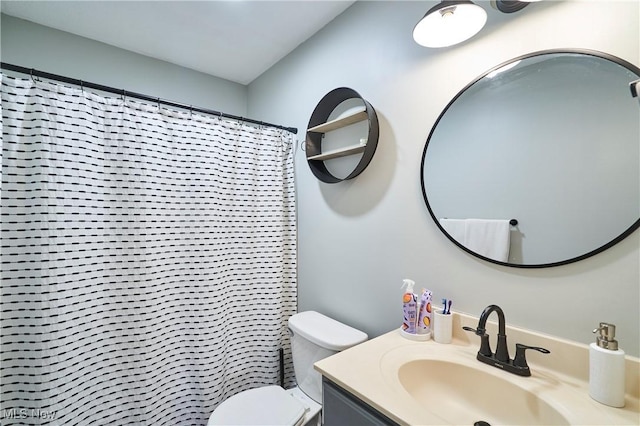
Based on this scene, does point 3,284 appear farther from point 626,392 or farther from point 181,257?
point 626,392

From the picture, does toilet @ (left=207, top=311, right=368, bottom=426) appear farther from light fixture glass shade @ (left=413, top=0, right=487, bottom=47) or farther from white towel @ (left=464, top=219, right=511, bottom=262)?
light fixture glass shade @ (left=413, top=0, right=487, bottom=47)

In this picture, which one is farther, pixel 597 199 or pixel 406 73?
pixel 406 73

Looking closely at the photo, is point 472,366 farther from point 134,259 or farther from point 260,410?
point 134,259

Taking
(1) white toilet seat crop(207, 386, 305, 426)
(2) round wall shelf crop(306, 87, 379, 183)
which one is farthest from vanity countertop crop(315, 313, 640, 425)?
(2) round wall shelf crop(306, 87, 379, 183)

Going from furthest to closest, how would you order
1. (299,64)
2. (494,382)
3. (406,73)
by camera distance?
(299,64), (406,73), (494,382)

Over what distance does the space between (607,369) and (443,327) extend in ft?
1.44

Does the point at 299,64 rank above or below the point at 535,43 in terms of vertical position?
above

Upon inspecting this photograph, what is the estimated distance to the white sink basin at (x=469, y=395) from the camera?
75cm

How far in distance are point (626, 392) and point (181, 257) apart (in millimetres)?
1821

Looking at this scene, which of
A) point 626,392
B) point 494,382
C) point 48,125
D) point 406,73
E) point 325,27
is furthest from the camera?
point 325,27

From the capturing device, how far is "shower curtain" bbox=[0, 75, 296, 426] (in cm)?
112

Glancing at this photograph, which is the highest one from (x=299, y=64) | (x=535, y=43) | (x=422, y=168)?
(x=299, y=64)

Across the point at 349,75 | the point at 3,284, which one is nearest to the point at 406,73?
the point at 349,75

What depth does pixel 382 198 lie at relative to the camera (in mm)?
1352
